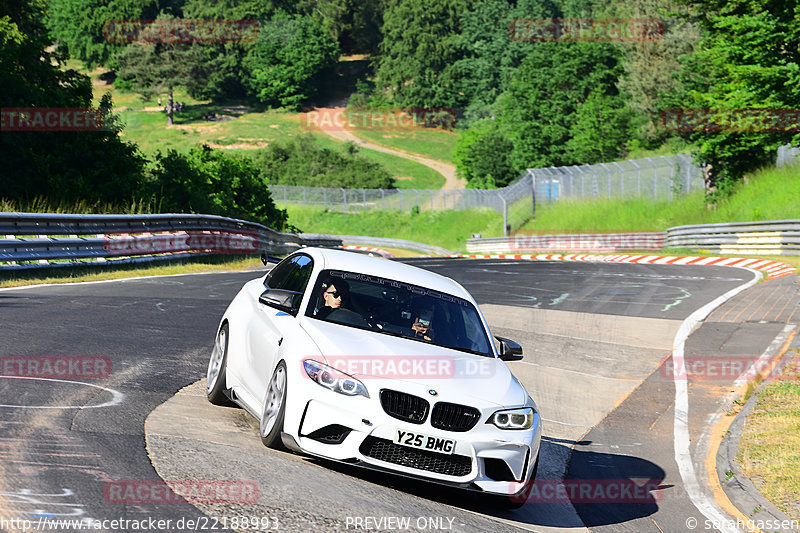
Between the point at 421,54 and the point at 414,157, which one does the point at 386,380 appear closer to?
the point at 414,157

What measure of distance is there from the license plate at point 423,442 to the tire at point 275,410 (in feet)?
2.90

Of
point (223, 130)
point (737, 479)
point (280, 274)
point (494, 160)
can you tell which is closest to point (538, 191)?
point (494, 160)

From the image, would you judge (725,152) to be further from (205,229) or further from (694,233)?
(205,229)

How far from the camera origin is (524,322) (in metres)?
16.8

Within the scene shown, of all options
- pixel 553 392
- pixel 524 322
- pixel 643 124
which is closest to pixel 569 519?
pixel 553 392

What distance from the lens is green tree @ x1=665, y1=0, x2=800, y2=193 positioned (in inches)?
1411

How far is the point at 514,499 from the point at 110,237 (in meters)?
16.6

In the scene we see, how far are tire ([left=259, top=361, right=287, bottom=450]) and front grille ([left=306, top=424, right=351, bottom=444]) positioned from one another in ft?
1.03

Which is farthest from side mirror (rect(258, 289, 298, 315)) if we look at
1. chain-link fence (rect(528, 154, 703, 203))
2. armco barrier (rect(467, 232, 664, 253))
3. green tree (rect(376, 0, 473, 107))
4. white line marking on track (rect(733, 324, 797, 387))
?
green tree (rect(376, 0, 473, 107))

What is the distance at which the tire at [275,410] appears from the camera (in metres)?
6.97

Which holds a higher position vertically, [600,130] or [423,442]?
[423,442]

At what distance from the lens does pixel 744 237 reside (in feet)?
115

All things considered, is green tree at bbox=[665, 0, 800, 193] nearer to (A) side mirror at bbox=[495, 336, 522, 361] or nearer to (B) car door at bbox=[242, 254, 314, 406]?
(A) side mirror at bbox=[495, 336, 522, 361]

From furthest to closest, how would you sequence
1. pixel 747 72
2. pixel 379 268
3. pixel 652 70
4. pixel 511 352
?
pixel 652 70 < pixel 747 72 < pixel 379 268 < pixel 511 352
